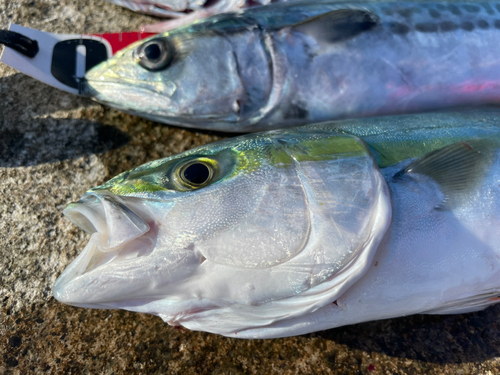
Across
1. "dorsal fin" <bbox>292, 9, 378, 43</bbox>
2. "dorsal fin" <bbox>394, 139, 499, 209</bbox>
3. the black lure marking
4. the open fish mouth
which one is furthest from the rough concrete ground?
"dorsal fin" <bbox>292, 9, 378, 43</bbox>

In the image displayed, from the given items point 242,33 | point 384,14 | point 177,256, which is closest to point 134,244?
point 177,256

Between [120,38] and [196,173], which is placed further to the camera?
[120,38]

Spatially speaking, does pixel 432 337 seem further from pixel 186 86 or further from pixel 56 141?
pixel 56 141

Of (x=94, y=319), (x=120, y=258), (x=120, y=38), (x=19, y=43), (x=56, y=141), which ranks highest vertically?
(x=19, y=43)

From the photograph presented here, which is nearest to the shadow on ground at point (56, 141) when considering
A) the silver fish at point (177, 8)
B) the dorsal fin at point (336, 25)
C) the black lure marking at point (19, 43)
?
the black lure marking at point (19, 43)

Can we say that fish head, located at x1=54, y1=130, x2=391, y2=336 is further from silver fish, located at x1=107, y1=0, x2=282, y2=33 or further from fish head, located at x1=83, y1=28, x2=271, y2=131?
silver fish, located at x1=107, y1=0, x2=282, y2=33

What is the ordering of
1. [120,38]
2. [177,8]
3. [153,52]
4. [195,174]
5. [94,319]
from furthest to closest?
[177,8] < [120,38] < [153,52] < [94,319] < [195,174]

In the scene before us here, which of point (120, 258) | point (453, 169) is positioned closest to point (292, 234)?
point (120, 258)

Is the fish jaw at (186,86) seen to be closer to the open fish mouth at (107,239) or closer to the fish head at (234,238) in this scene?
the fish head at (234,238)
